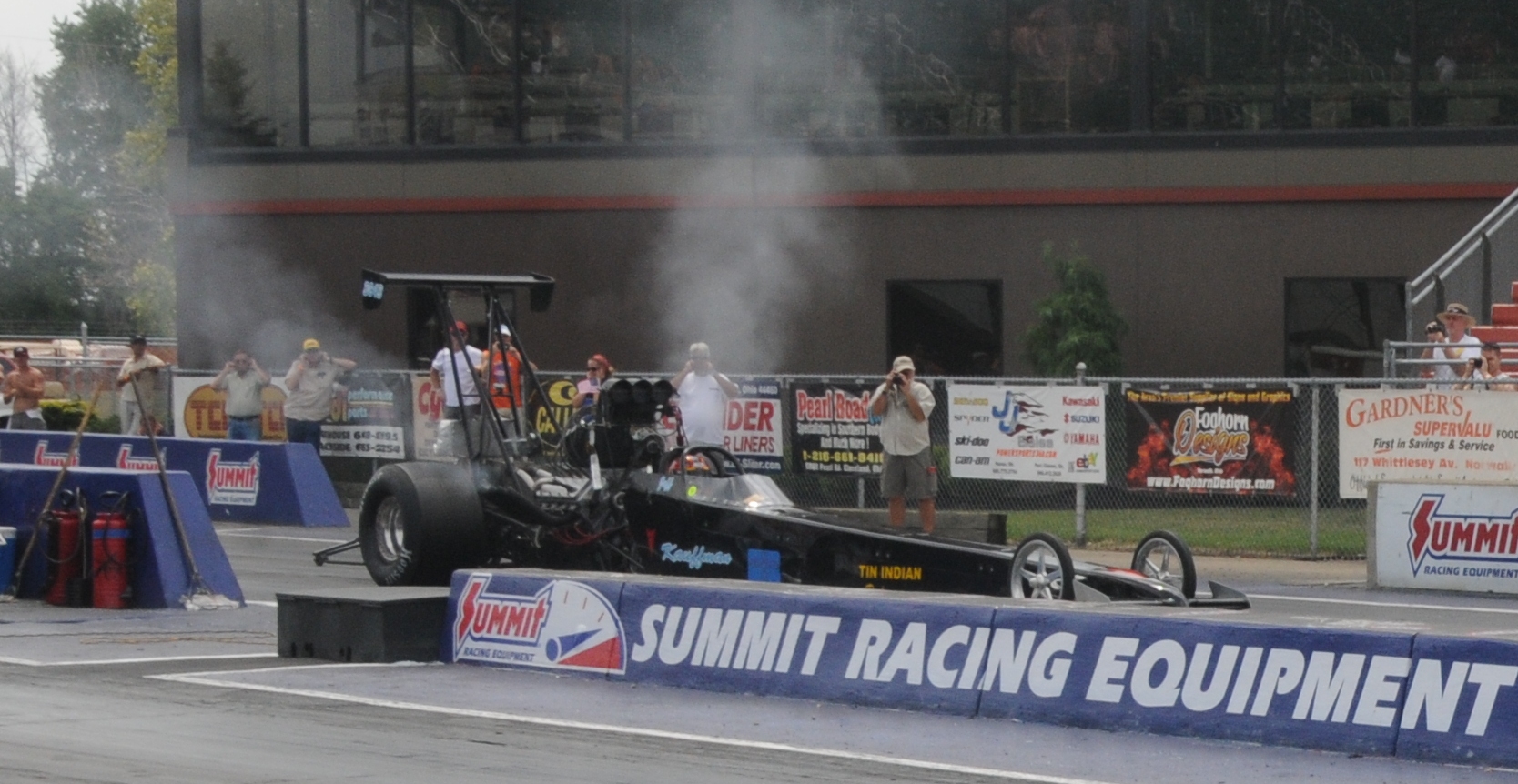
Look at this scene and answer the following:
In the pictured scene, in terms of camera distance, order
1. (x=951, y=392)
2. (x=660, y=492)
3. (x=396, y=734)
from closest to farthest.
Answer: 1. (x=396, y=734)
2. (x=660, y=492)
3. (x=951, y=392)

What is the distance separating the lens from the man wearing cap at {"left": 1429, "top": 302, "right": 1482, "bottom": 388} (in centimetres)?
1772

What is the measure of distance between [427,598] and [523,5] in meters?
15.8

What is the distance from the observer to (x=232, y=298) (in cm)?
2753

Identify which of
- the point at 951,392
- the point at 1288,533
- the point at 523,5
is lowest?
the point at 1288,533

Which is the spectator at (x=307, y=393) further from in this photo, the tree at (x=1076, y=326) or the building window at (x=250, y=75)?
the tree at (x=1076, y=326)

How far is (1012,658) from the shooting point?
8.91 metres

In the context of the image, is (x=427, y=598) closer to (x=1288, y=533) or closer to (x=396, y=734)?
(x=396, y=734)

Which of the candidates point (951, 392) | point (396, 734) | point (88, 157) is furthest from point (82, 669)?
point (88, 157)

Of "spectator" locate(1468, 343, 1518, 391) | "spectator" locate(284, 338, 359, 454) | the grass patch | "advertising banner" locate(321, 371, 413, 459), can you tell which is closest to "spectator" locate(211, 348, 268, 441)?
"spectator" locate(284, 338, 359, 454)

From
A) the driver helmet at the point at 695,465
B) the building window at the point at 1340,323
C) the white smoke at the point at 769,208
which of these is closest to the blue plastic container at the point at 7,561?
the driver helmet at the point at 695,465

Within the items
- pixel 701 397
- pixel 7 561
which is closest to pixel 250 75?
pixel 701 397

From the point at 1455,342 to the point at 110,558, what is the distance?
11.6 meters

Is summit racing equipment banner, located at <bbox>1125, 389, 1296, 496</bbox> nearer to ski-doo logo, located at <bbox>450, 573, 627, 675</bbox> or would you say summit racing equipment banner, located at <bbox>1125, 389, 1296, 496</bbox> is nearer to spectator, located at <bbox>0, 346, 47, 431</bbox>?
ski-doo logo, located at <bbox>450, 573, 627, 675</bbox>

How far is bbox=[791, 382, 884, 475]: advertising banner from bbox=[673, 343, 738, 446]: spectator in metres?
1.21
